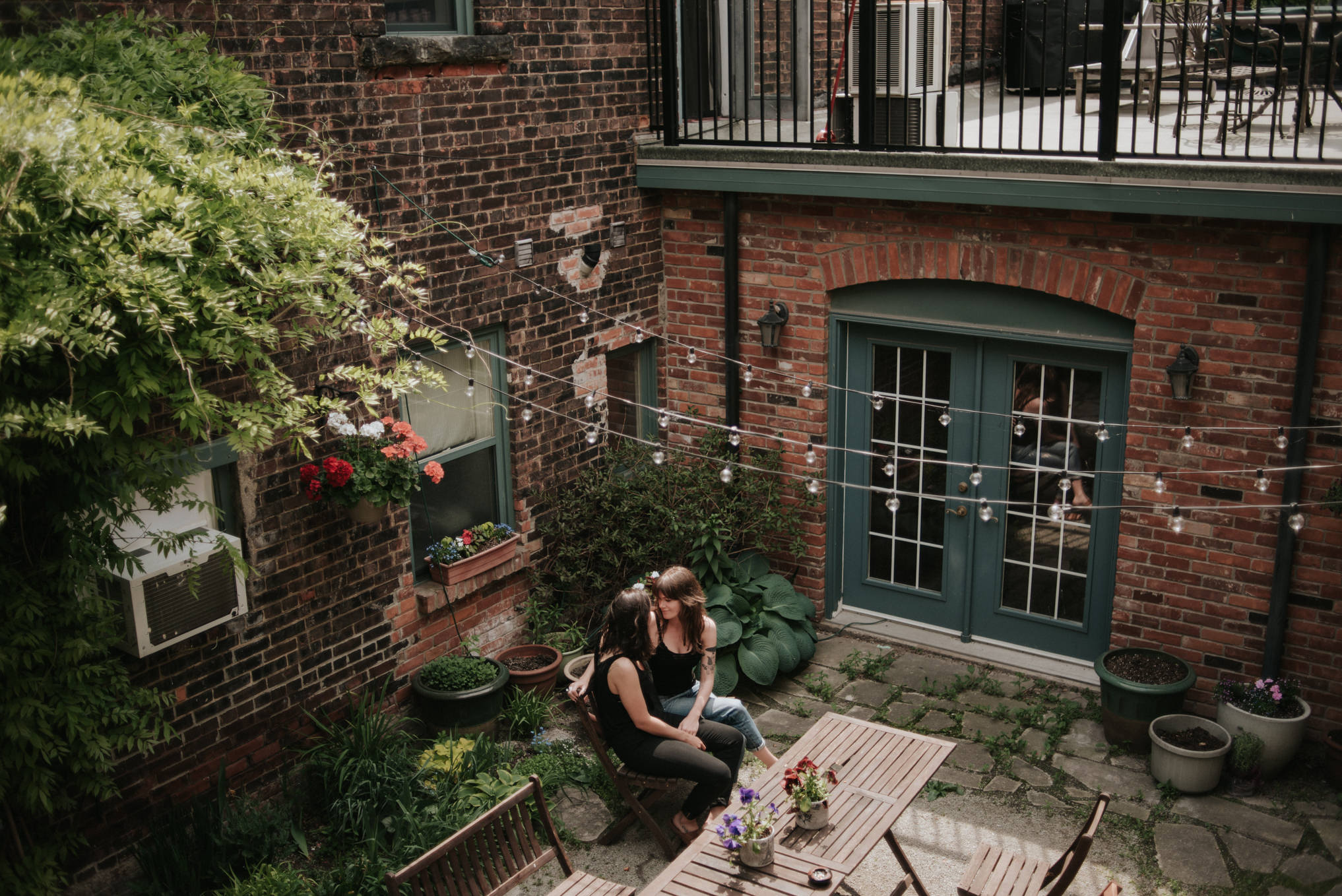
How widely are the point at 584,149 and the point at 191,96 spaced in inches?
119

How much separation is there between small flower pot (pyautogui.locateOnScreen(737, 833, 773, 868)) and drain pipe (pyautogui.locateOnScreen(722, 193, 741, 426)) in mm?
4059

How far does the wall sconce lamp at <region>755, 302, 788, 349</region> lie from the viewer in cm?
791

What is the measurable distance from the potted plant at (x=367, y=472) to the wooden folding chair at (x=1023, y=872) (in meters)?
3.35

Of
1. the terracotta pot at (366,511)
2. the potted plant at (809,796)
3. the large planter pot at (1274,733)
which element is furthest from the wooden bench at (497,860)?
the large planter pot at (1274,733)

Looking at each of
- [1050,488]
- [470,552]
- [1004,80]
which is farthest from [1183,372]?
[470,552]

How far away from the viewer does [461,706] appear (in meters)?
6.60

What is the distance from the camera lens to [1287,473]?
20.7ft

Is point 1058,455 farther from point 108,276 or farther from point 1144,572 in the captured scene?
point 108,276

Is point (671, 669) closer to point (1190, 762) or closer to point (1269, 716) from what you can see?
point (1190, 762)

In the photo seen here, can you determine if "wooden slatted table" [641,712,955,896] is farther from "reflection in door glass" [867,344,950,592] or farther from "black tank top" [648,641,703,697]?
"reflection in door glass" [867,344,950,592]

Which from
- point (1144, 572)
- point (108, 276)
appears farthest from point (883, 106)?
point (108, 276)

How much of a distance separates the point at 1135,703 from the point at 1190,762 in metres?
0.47

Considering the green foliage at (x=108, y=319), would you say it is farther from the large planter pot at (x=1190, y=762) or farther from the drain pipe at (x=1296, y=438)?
the drain pipe at (x=1296, y=438)

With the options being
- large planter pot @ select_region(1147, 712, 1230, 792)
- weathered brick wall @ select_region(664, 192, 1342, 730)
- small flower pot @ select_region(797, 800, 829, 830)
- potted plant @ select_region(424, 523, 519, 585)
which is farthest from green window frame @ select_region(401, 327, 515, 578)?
large planter pot @ select_region(1147, 712, 1230, 792)
